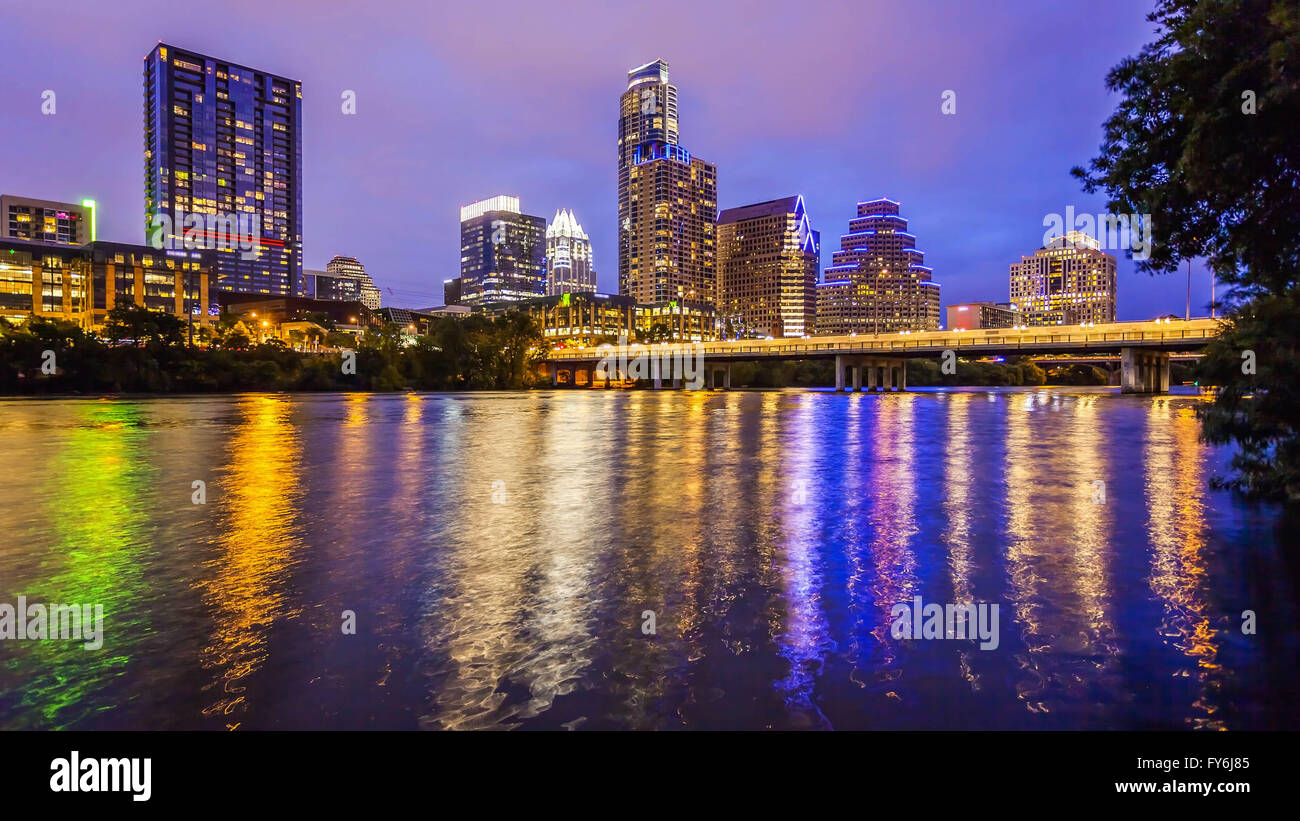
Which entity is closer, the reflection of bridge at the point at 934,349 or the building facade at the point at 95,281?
the reflection of bridge at the point at 934,349

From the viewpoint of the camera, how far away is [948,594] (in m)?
7.71

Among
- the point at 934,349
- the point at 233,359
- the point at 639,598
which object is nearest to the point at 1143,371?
the point at 934,349

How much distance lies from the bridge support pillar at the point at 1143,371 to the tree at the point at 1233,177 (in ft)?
335

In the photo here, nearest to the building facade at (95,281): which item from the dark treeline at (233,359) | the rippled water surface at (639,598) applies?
the dark treeline at (233,359)

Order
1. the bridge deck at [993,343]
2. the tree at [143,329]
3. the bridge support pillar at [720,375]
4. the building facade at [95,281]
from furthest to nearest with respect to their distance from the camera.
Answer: the building facade at [95,281], the bridge support pillar at [720,375], the tree at [143,329], the bridge deck at [993,343]

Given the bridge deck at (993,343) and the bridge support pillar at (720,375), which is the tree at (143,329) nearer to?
the bridge deck at (993,343)

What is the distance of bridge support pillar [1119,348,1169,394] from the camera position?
9912 centimetres

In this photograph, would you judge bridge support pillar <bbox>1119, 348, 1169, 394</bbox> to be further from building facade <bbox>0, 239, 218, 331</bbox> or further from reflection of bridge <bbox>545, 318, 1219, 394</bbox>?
building facade <bbox>0, 239, 218, 331</bbox>

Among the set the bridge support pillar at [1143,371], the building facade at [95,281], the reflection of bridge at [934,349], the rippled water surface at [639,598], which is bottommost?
the rippled water surface at [639,598]

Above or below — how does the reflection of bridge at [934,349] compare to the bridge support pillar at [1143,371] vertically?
above

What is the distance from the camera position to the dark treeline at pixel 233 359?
83.4 metres

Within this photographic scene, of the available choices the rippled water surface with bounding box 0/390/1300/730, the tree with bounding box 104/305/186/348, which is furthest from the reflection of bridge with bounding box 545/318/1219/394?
the tree with bounding box 104/305/186/348
